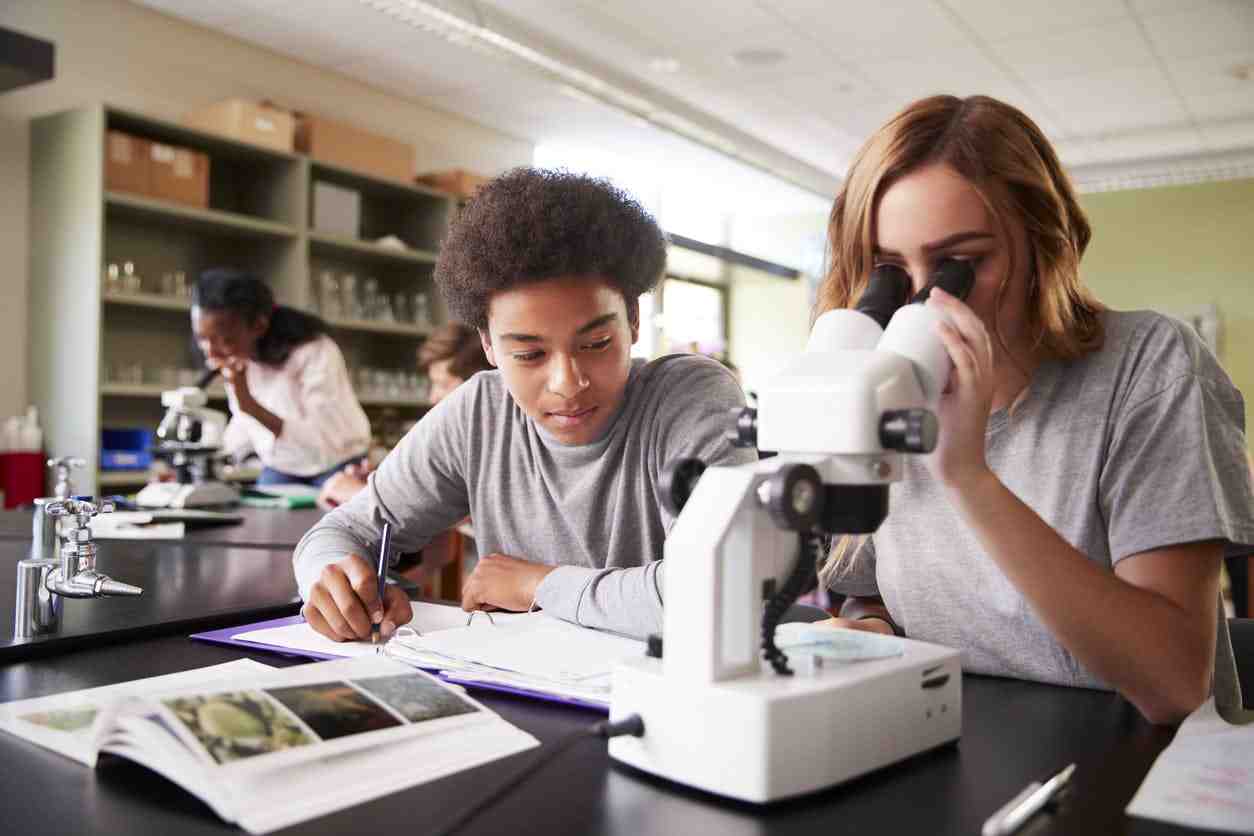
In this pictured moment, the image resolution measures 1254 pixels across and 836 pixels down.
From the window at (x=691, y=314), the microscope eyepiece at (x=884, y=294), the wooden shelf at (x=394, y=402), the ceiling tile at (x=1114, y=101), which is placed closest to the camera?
the microscope eyepiece at (x=884, y=294)

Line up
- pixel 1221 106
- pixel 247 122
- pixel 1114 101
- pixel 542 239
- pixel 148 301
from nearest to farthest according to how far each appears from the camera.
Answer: pixel 542 239
pixel 148 301
pixel 247 122
pixel 1114 101
pixel 1221 106

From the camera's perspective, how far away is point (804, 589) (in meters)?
0.70

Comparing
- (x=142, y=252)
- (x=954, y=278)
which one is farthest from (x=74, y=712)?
(x=142, y=252)

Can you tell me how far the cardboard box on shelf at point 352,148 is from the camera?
457cm

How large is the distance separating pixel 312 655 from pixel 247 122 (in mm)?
3683

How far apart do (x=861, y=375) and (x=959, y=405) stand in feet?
0.56

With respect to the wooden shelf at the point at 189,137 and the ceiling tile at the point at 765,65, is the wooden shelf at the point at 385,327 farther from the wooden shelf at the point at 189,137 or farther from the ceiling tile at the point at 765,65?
the ceiling tile at the point at 765,65

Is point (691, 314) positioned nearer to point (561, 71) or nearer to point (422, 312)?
point (422, 312)

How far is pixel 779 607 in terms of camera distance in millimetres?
695

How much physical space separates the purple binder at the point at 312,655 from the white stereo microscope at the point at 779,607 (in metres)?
0.14

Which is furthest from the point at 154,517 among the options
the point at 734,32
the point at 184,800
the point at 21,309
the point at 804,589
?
the point at 734,32

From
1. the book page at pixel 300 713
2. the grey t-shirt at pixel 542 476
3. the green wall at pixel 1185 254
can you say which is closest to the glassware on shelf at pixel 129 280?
the grey t-shirt at pixel 542 476

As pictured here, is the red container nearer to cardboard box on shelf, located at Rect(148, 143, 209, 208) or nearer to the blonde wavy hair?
cardboard box on shelf, located at Rect(148, 143, 209, 208)

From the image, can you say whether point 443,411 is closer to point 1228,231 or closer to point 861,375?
point 861,375
